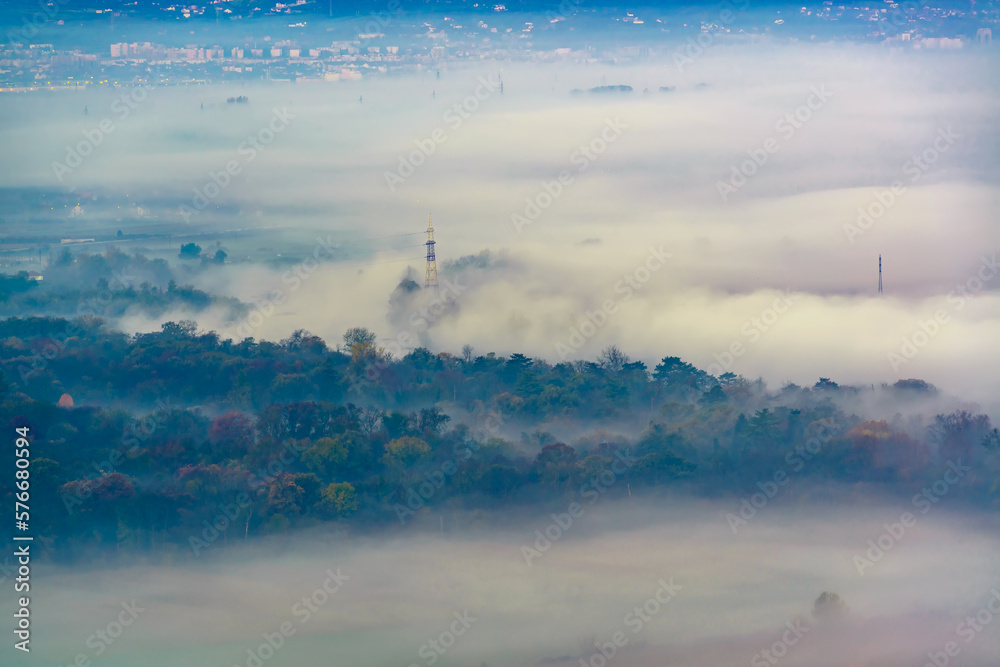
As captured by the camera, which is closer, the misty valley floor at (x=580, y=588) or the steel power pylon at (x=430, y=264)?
the misty valley floor at (x=580, y=588)

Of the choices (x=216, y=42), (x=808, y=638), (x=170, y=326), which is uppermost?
(x=216, y=42)

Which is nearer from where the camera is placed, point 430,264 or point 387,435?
point 387,435

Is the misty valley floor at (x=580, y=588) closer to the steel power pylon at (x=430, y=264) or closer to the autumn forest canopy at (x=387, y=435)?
the autumn forest canopy at (x=387, y=435)

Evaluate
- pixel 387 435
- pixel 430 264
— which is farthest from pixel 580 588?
pixel 430 264

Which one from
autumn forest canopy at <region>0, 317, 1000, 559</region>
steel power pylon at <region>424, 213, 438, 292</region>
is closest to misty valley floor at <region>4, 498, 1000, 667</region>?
autumn forest canopy at <region>0, 317, 1000, 559</region>

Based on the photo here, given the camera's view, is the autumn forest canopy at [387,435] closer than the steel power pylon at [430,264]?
Yes

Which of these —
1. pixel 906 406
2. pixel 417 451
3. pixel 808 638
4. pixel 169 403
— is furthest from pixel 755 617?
pixel 169 403

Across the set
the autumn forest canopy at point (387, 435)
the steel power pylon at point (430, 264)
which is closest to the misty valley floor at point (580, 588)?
the autumn forest canopy at point (387, 435)

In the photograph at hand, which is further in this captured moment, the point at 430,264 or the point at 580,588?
the point at 430,264

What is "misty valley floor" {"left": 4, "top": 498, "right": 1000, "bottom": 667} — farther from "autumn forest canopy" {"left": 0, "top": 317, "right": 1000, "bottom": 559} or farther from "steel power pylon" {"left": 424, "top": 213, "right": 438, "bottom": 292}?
"steel power pylon" {"left": 424, "top": 213, "right": 438, "bottom": 292}

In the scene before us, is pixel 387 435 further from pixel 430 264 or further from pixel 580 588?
pixel 430 264

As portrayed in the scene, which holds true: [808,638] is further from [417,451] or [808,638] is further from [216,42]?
[216,42]
